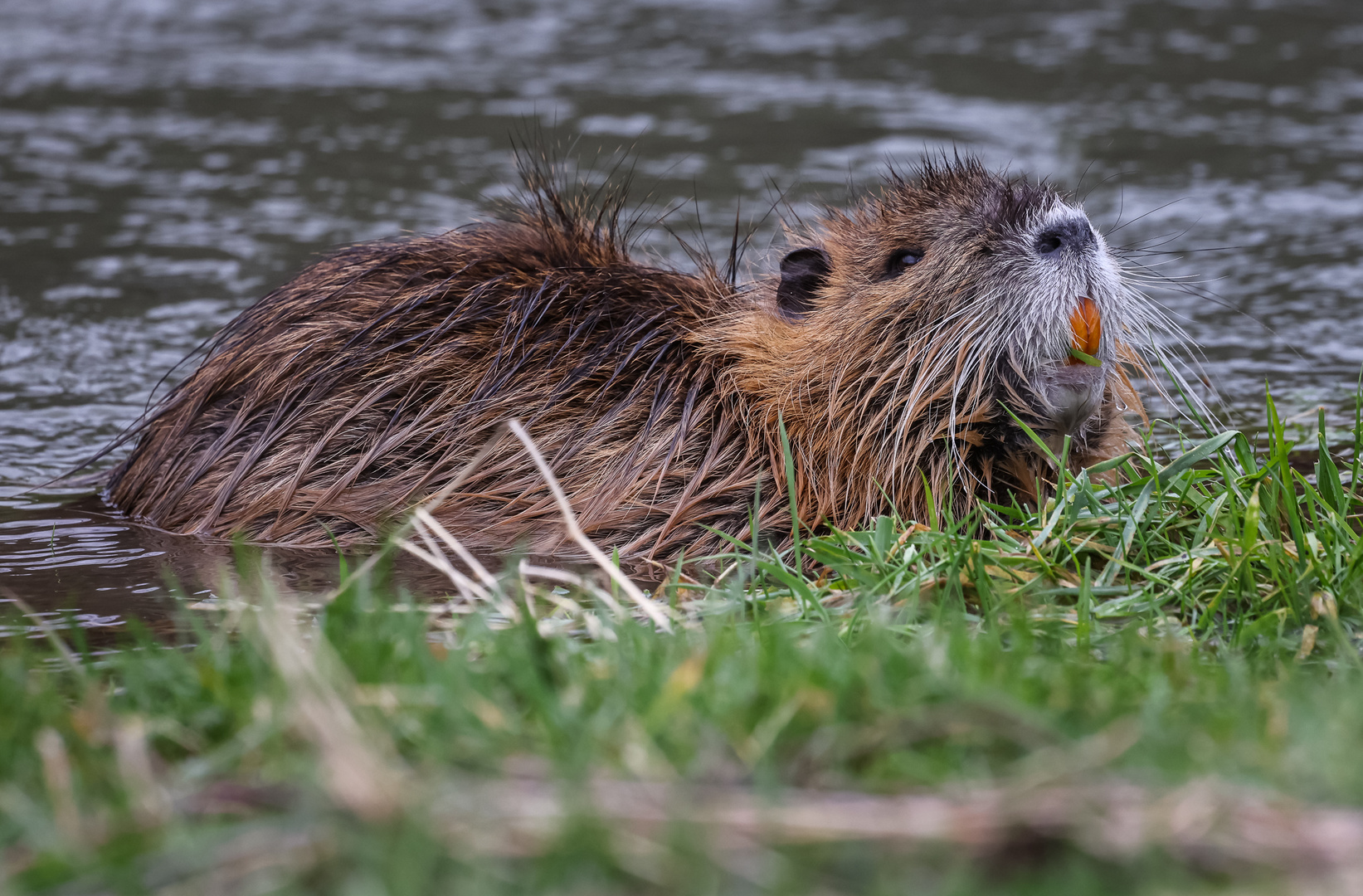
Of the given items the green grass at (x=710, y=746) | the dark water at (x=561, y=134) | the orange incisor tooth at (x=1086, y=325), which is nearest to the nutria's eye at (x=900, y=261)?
the orange incisor tooth at (x=1086, y=325)

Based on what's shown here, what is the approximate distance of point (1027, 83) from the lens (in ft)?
28.8

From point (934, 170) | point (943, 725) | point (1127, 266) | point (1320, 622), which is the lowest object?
point (1320, 622)

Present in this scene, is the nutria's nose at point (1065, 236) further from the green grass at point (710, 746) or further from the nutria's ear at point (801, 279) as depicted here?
the green grass at point (710, 746)

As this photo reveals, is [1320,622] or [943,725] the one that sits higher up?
[943,725]

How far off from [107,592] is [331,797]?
6.56 ft

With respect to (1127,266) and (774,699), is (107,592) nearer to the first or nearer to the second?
(774,699)

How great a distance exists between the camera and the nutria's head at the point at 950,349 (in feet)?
10.6

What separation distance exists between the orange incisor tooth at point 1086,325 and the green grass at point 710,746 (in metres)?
0.71

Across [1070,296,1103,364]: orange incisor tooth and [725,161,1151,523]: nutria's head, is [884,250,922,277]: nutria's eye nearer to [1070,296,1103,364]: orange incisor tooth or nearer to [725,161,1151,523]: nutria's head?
[725,161,1151,523]: nutria's head

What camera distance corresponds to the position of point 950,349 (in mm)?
3338

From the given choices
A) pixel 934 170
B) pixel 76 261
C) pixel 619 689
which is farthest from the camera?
pixel 76 261

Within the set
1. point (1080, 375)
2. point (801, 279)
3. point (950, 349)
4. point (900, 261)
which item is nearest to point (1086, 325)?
point (1080, 375)

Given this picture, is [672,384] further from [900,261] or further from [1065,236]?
[1065,236]

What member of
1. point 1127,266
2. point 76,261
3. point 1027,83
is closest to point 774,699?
point 1127,266
